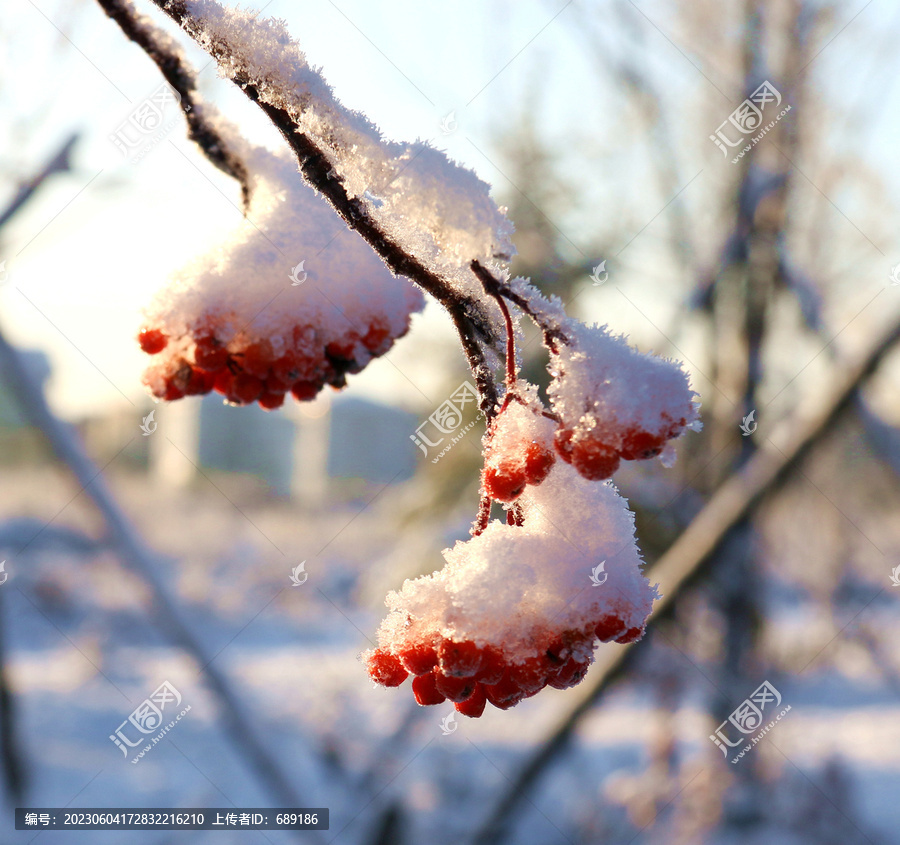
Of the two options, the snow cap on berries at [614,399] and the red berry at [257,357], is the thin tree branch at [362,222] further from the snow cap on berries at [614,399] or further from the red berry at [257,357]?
the red berry at [257,357]

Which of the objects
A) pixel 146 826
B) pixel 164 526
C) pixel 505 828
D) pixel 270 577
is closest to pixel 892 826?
pixel 505 828

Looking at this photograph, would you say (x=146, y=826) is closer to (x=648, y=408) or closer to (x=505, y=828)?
(x=505, y=828)
